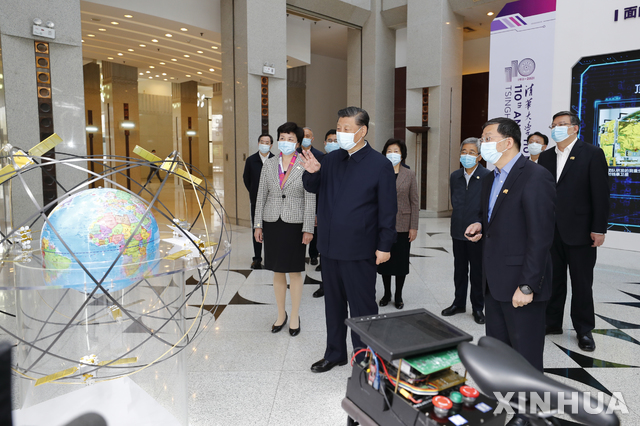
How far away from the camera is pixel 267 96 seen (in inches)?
379

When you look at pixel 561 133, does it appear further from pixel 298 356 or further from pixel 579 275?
pixel 298 356

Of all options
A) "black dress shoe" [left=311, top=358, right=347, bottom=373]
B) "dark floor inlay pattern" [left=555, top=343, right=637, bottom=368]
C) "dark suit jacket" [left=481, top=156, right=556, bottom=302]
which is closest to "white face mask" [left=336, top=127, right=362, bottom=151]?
"dark suit jacket" [left=481, top=156, right=556, bottom=302]

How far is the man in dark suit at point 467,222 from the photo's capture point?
4.09 m

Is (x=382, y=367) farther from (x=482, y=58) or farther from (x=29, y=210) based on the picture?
(x=482, y=58)

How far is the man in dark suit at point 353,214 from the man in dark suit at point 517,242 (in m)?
0.66

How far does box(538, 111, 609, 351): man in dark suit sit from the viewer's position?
3.43 m

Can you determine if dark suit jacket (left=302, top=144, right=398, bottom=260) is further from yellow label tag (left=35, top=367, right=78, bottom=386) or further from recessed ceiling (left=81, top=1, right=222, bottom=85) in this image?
recessed ceiling (left=81, top=1, right=222, bottom=85)

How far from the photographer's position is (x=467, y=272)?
4.29m

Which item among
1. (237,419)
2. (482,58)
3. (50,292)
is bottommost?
(237,419)

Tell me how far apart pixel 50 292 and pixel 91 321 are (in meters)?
0.27

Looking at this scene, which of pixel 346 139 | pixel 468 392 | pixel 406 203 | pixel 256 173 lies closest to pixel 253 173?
pixel 256 173

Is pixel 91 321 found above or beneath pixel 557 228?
beneath

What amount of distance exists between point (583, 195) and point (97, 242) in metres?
3.49

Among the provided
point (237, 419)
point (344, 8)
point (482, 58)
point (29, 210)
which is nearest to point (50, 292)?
point (237, 419)
